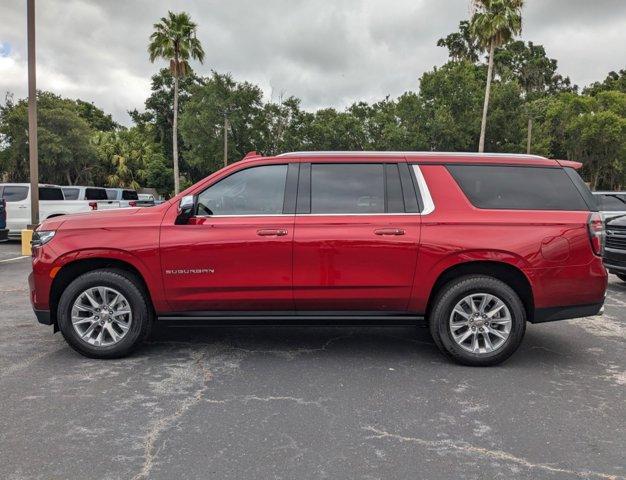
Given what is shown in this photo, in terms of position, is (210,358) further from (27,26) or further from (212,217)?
(27,26)

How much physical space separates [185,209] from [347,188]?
1.49 meters

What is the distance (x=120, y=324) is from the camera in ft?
16.3

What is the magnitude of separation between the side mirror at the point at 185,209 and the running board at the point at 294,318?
861mm

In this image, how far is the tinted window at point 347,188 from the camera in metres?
4.93

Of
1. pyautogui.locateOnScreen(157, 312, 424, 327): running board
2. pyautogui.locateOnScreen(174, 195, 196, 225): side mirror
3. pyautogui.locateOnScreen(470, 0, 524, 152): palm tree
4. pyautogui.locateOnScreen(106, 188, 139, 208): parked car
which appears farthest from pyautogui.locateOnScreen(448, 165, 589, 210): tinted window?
pyautogui.locateOnScreen(470, 0, 524, 152): palm tree

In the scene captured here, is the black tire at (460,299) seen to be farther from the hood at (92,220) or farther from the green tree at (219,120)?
the green tree at (219,120)

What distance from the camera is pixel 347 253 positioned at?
4785 mm

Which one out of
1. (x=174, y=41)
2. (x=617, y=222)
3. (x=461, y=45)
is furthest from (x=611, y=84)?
(x=617, y=222)

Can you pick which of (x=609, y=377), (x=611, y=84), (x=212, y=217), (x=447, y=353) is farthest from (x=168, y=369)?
(x=611, y=84)

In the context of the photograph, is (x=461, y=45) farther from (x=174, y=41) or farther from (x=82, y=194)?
(x=82, y=194)

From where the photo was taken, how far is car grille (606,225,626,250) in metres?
8.89

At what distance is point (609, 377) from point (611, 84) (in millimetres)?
62125

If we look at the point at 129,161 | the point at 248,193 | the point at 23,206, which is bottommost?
the point at 23,206

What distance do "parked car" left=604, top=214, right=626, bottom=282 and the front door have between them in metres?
6.45
